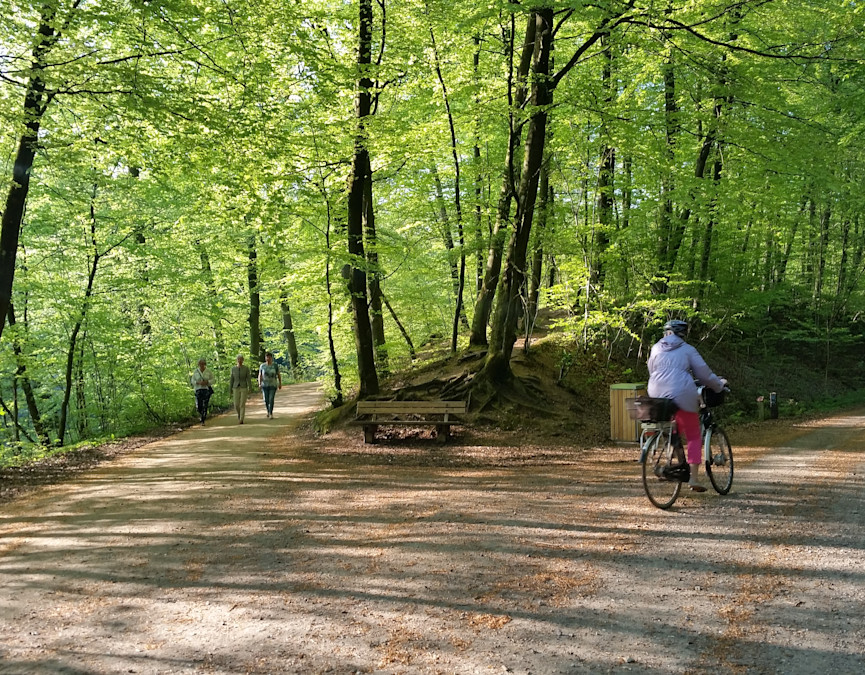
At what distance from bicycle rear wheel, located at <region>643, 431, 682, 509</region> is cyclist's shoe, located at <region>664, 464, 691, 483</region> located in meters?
0.03

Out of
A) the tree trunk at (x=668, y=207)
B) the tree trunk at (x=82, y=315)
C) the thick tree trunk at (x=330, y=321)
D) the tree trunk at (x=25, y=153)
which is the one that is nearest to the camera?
the tree trunk at (x=25, y=153)

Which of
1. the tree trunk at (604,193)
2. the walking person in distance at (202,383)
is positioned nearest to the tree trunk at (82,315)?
the walking person in distance at (202,383)

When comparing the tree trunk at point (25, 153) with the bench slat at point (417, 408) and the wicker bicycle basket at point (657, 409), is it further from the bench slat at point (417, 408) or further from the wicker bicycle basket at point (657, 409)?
the wicker bicycle basket at point (657, 409)

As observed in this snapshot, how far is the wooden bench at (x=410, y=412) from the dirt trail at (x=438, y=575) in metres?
2.45

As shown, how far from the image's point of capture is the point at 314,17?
11.0 meters

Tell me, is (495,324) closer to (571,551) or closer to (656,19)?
(656,19)

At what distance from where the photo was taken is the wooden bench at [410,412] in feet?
37.6

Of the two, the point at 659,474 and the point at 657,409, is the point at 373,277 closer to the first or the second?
the point at 657,409

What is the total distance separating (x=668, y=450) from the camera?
21.0 feet

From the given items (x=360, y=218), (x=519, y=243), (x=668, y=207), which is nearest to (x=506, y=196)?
(x=519, y=243)

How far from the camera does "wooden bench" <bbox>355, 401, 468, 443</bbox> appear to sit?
37.6 feet

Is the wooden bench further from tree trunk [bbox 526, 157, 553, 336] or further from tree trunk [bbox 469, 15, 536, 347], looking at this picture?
tree trunk [bbox 526, 157, 553, 336]

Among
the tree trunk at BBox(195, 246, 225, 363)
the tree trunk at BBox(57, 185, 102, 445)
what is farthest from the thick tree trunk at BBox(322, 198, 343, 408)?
the tree trunk at BBox(195, 246, 225, 363)

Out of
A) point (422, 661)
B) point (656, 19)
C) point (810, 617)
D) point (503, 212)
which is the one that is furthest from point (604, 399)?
point (422, 661)
